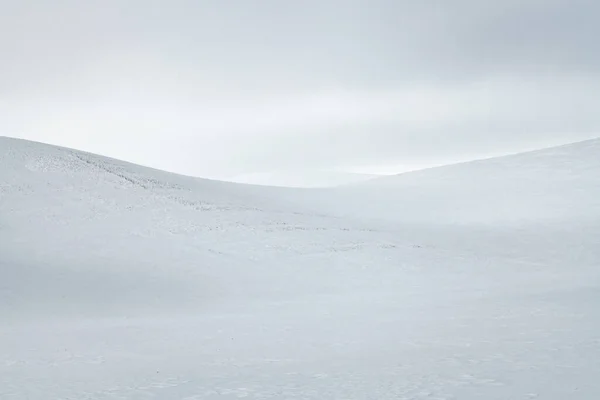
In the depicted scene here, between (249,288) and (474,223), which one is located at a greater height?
(474,223)

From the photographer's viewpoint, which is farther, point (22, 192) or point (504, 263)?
point (22, 192)

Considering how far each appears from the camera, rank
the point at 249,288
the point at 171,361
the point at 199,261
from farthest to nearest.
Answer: the point at 199,261
the point at 249,288
the point at 171,361

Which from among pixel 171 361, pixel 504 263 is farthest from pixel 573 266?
pixel 171 361

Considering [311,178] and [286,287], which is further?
[311,178]

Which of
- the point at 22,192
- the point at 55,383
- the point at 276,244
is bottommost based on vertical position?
the point at 55,383

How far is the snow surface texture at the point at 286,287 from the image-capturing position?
32.2ft

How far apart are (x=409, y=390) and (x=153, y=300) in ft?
40.0

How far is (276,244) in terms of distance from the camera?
2566 cm

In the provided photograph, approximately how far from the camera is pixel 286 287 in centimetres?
2152

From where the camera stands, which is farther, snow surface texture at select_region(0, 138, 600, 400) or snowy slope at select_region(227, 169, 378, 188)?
snowy slope at select_region(227, 169, 378, 188)

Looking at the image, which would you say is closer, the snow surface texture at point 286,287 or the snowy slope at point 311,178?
the snow surface texture at point 286,287

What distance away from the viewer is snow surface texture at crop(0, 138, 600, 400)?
9820mm

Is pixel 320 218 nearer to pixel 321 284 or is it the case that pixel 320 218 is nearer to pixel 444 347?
pixel 321 284

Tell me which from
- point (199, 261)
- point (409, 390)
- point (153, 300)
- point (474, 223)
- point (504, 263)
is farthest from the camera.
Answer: point (474, 223)
